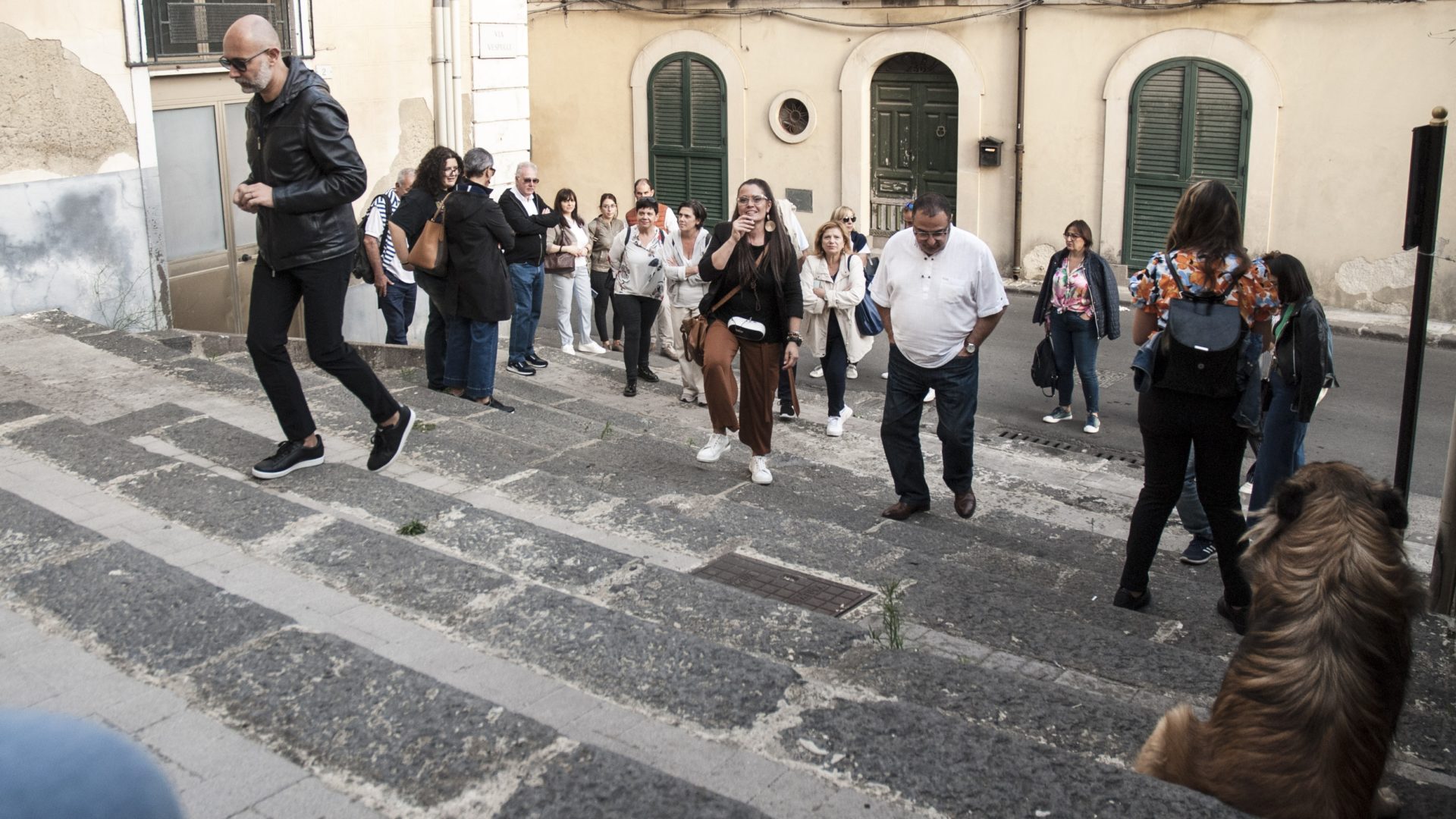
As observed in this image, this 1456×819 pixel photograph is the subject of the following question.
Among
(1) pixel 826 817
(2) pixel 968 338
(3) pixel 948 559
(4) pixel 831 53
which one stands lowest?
(3) pixel 948 559

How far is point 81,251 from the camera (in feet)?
30.7

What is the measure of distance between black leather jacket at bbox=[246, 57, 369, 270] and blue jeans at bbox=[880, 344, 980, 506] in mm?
2620

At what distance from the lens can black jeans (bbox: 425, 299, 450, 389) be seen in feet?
29.5

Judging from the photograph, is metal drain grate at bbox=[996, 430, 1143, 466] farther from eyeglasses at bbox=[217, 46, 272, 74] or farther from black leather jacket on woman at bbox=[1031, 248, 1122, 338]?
eyeglasses at bbox=[217, 46, 272, 74]

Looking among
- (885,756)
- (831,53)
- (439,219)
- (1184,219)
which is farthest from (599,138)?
(885,756)

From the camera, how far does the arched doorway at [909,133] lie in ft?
57.4

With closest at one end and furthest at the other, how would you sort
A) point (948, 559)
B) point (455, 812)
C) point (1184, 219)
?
point (455, 812) < point (1184, 219) < point (948, 559)

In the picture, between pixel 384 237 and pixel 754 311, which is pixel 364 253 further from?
pixel 754 311

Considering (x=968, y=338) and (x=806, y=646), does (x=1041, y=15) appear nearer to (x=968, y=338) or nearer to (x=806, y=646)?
(x=968, y=338)

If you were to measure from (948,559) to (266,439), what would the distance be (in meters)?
3.02

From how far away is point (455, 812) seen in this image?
3033 millimetres

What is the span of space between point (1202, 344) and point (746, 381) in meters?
2.97

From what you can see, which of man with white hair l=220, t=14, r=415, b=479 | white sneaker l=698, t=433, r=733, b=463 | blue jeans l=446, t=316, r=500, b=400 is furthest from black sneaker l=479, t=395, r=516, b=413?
man with white hair l=220, t=14, r=415, b=479

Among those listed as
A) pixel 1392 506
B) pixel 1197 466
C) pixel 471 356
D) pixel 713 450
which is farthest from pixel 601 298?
pixel 1392 506
